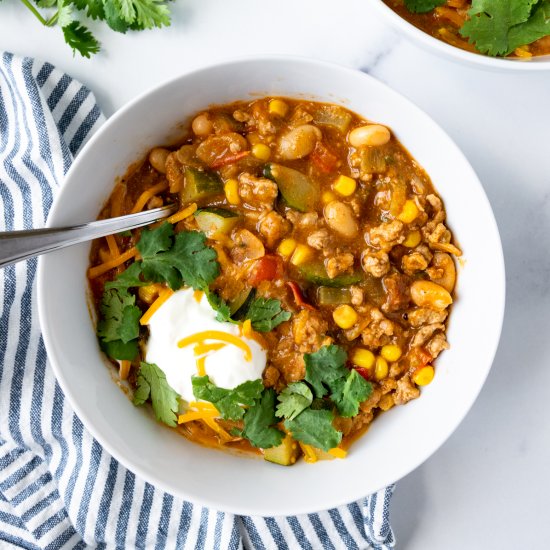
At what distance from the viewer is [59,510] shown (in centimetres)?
397

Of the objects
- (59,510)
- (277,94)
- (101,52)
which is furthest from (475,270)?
(59,510)

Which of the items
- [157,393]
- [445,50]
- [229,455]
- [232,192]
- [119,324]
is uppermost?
[445,50]

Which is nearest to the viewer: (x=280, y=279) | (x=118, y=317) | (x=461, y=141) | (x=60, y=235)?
(x=60, y=235)

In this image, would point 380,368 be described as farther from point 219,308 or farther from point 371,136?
point 371,136

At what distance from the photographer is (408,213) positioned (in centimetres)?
345

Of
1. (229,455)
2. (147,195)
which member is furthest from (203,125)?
(229,455)

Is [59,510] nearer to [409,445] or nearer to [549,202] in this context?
[409,445]

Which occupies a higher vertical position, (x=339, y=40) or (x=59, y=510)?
(x=339, y=40)

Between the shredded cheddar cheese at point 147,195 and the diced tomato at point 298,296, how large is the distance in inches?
30.8

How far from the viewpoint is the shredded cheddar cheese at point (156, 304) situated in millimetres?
3443

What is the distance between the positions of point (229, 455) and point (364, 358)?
32.5 inches

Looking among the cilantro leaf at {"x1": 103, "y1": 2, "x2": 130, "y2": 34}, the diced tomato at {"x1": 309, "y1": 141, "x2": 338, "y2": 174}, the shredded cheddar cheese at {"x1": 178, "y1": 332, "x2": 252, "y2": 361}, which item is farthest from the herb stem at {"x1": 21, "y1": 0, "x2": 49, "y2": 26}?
the shredded cheddar cheese at {"x1": 178, "y1": 332, "x2": 252, "y2": 361}

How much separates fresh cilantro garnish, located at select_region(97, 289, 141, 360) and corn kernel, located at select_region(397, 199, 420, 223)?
1.32 metres

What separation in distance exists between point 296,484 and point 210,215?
1.34 meters
